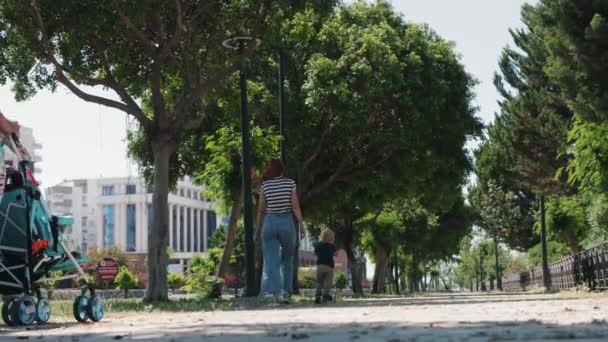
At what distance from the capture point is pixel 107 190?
19238cm

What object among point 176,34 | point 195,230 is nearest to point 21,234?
point 176,34

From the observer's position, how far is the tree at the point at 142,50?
1867cm

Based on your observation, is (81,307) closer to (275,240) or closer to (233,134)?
(275,240)

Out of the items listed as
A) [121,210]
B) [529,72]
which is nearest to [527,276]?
[529,72]

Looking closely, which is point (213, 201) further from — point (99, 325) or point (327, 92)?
point (99, 325)

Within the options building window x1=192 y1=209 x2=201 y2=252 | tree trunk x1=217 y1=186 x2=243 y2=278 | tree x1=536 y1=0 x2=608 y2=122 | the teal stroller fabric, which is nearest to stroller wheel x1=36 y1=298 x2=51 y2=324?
the teal stroller fabric

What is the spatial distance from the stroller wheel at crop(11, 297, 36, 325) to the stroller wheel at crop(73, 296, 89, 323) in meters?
0.57

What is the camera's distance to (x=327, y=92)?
3000 cm

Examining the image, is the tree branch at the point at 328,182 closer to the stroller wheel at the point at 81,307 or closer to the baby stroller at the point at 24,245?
the stroller wheel at the point at 81,307

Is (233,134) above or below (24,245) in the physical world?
above

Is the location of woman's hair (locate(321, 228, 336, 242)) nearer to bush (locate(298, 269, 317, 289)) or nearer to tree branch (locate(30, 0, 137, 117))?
tree branch (locate(30, 0, 137, 117))

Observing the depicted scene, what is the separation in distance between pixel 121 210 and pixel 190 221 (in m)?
14.2

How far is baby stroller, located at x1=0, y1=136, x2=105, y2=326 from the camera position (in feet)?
30.5

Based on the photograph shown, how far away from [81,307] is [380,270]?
4083 cm
